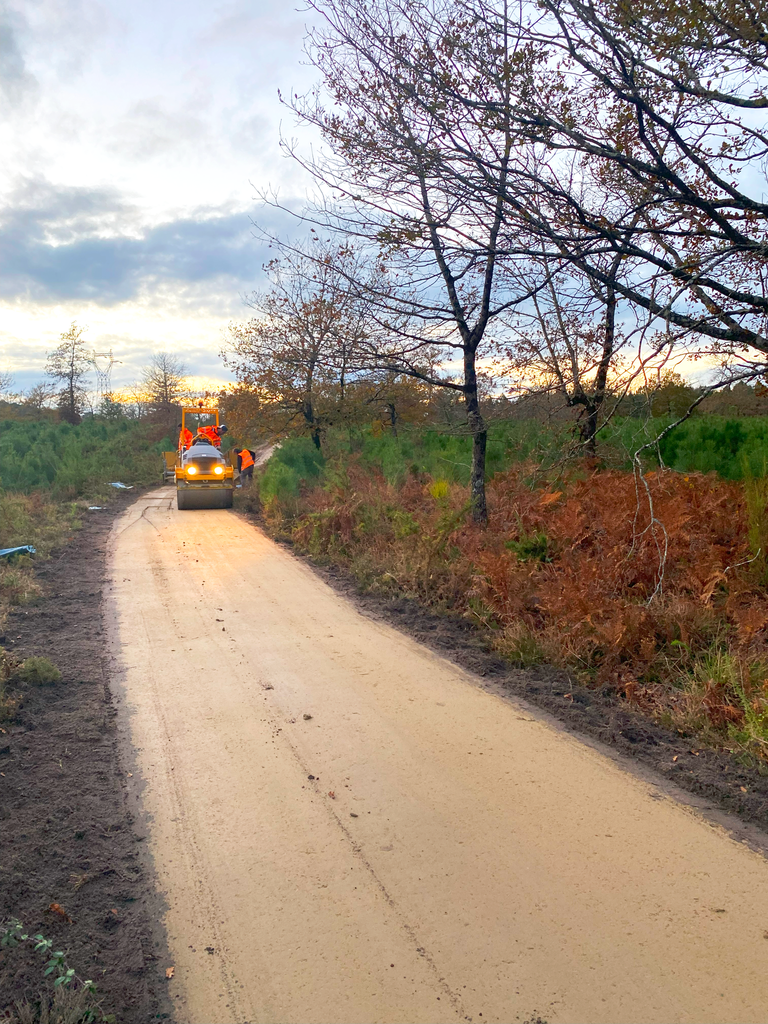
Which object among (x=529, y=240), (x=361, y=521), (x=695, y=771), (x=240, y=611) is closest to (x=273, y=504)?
(x=361, y=521)

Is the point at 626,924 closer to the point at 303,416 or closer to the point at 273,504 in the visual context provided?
the point at 273,504

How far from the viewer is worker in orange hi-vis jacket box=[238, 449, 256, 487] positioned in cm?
2111

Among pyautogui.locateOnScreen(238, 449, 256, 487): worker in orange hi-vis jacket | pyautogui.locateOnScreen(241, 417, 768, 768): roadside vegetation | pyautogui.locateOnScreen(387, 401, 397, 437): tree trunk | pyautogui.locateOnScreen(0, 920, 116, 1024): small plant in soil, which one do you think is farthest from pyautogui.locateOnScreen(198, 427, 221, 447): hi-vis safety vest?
pyautogui.locateOnScreen(0, 920, 116, 1024): small plant in soil

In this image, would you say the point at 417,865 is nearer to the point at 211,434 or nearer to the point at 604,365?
the point at 604,365

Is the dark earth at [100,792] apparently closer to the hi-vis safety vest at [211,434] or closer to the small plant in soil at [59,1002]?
the small plant in soil at [59,1002]

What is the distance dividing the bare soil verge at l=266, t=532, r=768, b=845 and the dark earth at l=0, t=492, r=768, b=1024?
0.01m

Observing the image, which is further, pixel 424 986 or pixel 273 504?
pixel 273 504

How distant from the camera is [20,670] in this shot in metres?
5.82

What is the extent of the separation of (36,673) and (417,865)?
3.84m

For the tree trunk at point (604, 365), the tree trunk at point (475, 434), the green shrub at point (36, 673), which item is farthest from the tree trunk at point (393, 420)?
the green shrub at point (36, 673)

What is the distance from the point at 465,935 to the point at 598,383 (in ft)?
21.4

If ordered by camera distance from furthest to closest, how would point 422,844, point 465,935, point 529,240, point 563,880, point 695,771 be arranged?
1. point 529,240
2. point 695,771
3. point 422,844
4. point 563,880
5. point 465,935

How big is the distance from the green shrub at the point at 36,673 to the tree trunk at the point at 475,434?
5724 millimetres

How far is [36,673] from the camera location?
582 centimetres
